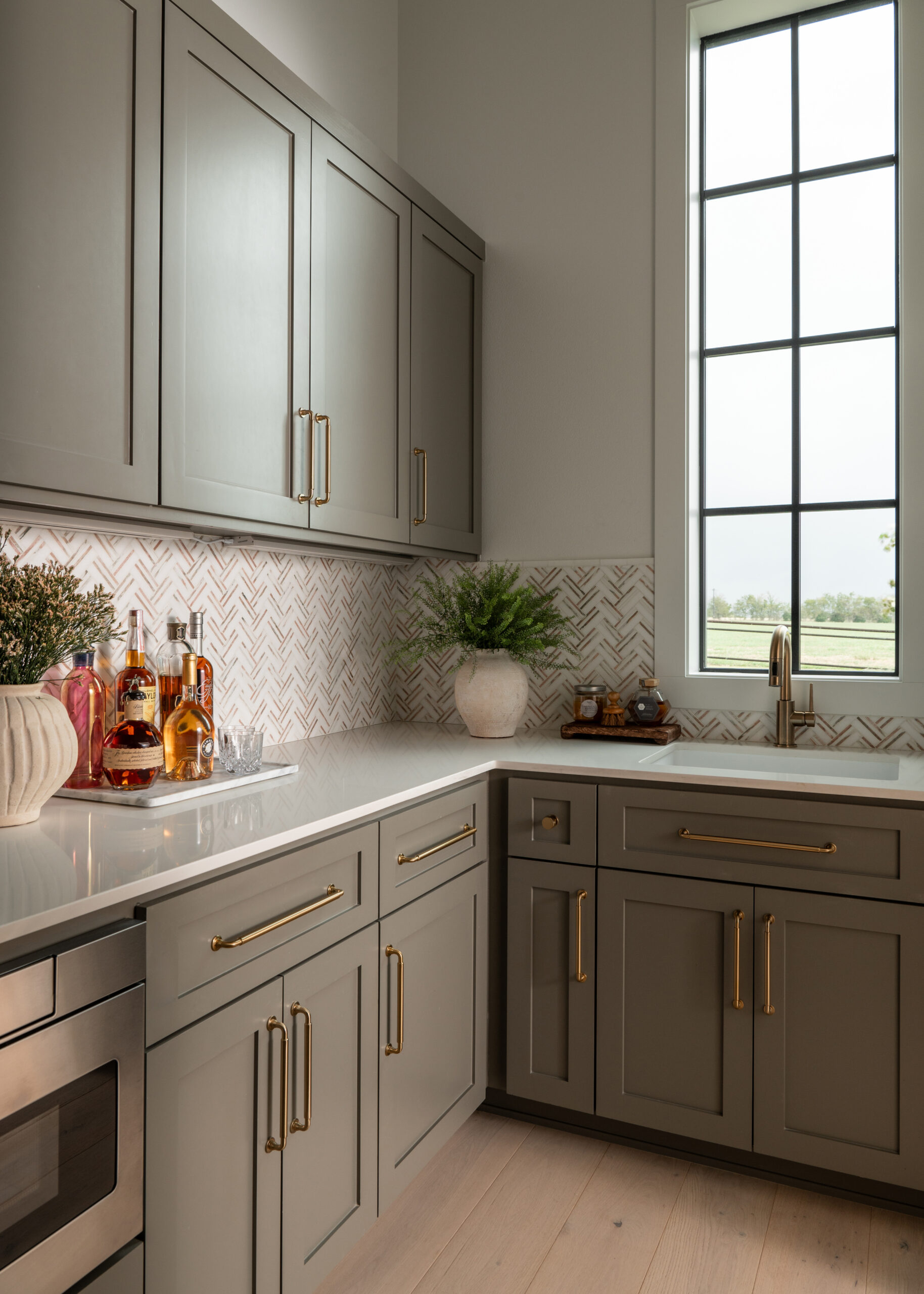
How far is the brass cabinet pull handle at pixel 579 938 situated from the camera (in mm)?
2012

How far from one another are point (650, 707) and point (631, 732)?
106mm

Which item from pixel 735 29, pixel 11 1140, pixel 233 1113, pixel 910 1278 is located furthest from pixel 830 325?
pixel 11 1140

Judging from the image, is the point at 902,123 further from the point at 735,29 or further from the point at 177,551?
the point at 177,551

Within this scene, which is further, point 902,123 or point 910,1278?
point 902,123

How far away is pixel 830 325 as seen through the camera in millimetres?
2504

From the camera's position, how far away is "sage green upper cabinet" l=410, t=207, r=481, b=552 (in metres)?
2.40

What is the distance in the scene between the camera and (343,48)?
8.78 feet

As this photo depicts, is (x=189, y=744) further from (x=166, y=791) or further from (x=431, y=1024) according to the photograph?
(x=431, y=1024)

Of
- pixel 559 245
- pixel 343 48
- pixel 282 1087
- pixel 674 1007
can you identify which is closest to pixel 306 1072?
pixel 282 1087

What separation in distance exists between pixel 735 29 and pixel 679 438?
3.95 feet

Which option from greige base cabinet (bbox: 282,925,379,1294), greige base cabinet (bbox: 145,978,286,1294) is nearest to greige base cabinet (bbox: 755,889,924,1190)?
greige base cabinet (bbox: 282,925,379,1294)

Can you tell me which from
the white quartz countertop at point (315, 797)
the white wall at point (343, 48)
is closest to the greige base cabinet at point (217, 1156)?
the white quartz countertop at point (315, 797)

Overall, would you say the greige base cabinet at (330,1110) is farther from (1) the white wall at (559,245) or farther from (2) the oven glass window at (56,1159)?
(1) the white wall at (559,245)

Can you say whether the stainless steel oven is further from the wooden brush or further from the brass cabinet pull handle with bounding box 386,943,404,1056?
the wooden brush
